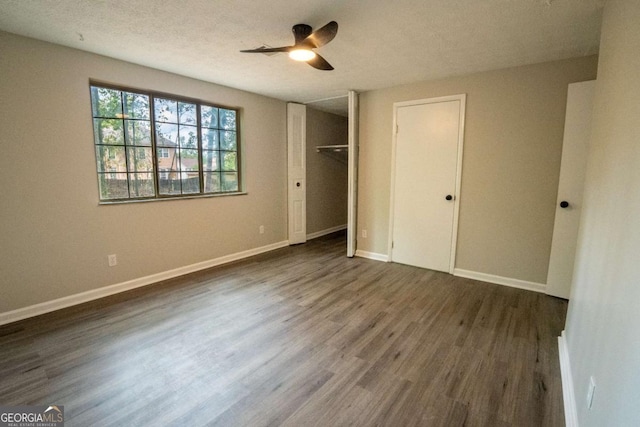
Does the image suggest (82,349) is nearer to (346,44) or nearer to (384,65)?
(346,44)

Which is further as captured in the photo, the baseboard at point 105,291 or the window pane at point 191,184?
the window pane at point 191,184

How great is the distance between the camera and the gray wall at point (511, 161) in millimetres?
3021

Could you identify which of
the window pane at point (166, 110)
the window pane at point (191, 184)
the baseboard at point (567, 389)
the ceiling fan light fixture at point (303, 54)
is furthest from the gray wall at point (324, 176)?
the baseboard at point (567, 389)

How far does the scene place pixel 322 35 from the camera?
6.66 ft

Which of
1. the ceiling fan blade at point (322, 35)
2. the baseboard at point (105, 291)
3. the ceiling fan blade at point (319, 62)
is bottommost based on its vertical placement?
the baseboard at point (105, 291)

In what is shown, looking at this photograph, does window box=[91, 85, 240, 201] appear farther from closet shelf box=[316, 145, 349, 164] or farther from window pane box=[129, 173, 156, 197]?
closet shelf box=[316, 145, 349, 164]

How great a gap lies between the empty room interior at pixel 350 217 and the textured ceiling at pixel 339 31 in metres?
0.02

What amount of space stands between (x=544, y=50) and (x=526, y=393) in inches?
112

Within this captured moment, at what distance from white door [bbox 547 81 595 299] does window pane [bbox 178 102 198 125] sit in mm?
4124

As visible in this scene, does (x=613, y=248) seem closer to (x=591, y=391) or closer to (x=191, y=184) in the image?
(x=591, y=391)

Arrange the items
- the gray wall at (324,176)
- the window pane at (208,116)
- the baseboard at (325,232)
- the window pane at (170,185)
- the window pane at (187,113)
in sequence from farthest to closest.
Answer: the baseboard at (325,232) → the gray wall at (324,176) → the window pane at (208,116) → the window pane at (187,113) → the window pane at (170,185)

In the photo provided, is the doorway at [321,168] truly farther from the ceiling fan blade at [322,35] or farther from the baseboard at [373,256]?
the ceiling fan blade at [322,35]

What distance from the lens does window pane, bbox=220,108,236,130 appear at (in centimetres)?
418

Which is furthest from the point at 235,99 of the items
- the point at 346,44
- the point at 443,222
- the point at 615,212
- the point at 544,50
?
the point at 615,212
